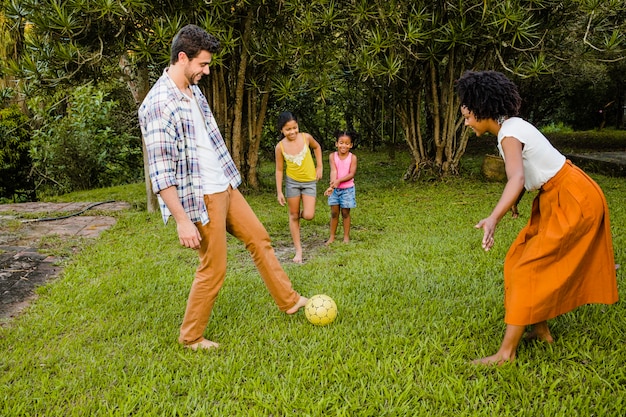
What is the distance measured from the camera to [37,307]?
3.82 metres

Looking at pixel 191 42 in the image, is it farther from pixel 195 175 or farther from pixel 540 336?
pixel 540 336

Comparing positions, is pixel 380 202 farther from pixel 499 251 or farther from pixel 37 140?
pixel 37 140

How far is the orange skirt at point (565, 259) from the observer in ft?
8.56

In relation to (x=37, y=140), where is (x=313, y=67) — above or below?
above

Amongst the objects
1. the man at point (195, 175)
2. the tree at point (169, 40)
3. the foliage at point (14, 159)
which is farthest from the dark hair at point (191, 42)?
the foliage at point (14, 159)

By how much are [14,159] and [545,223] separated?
32.3 ft

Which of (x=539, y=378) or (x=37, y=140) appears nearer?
(x=539, y=378)

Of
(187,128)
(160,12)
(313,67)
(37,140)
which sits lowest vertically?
(37,140)

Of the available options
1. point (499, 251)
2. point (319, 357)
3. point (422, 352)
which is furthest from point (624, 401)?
point (499, 251)

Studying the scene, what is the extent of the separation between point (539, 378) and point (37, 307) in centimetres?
331

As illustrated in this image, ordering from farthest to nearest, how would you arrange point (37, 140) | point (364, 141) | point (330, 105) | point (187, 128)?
1. point (364, 141)
2. point (330, 105)
3. point (37, 140)
4. point (187, 128)

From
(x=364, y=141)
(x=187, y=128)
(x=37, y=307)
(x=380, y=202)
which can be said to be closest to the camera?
(x=187, y=128)

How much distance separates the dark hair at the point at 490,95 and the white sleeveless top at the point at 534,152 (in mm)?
69

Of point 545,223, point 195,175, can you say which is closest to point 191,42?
point 195,175
